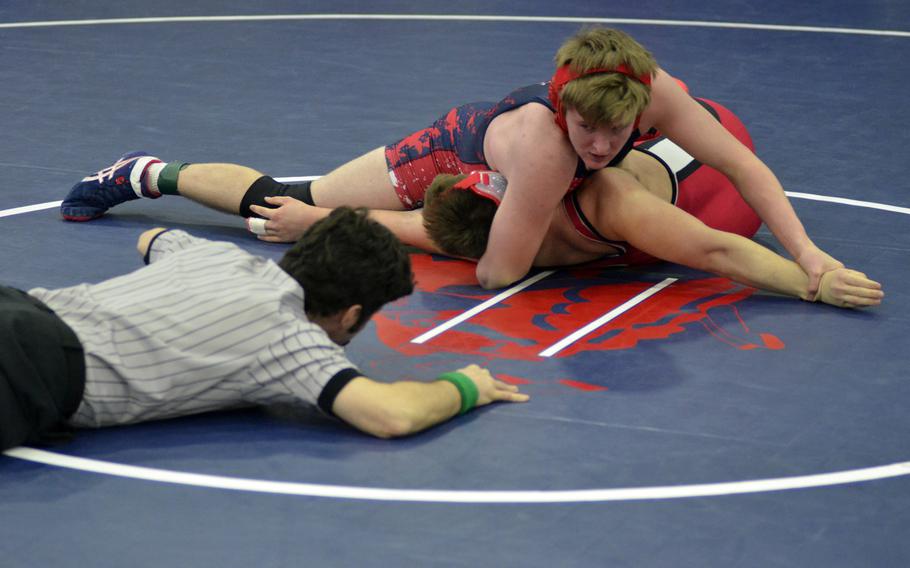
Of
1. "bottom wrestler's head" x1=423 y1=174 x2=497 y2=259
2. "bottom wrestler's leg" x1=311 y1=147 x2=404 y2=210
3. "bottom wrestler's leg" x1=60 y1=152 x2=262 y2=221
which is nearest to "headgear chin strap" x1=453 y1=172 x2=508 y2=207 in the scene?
"bottom wrestler's head" x1=423 y1=174 x2=497 y2=259

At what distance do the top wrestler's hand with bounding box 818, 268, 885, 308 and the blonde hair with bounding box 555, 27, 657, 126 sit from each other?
906 mm

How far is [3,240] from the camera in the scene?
4961 mm

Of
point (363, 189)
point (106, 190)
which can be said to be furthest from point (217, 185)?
point (363, 189)

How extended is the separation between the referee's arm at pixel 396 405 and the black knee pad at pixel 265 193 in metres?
1.83

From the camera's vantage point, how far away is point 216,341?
3.31m

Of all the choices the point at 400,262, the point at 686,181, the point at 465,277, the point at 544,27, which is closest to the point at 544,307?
the point at 465,277

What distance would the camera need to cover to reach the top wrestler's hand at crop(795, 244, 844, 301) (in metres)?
4.44

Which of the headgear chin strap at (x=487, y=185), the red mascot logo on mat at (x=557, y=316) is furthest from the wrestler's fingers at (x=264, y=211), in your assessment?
the headgear chin strap at (x=487, y=185)

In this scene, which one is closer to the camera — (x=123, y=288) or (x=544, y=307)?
(x=123, y=288)

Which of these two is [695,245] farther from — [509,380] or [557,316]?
[509,380]

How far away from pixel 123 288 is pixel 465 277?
162cm

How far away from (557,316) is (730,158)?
845mm

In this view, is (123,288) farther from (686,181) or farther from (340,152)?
(340,152)

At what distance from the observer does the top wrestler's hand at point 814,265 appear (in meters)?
4.44
